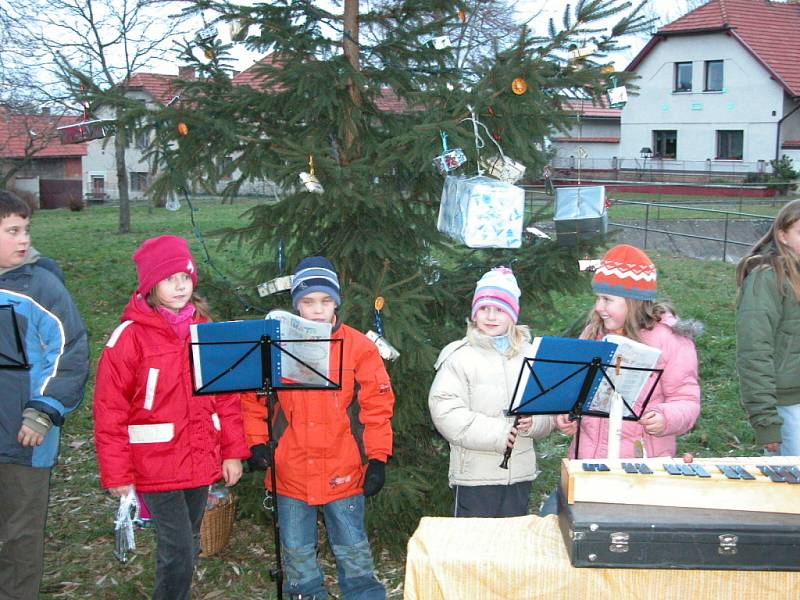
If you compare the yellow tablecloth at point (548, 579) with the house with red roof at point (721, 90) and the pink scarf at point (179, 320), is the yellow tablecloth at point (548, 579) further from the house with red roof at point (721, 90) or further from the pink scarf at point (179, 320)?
the house with red roof at point (721, 90)

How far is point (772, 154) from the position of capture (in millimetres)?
36062

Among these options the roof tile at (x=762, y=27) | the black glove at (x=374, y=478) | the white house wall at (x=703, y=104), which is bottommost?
the black glove at (x=374, y=478)

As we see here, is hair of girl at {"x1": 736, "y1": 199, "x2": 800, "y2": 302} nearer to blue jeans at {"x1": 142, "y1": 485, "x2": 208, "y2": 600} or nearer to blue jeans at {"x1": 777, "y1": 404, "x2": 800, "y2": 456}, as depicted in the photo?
blue jeans at {"x1": 777, "y1": 404, "x2": 800, "y2": 456}

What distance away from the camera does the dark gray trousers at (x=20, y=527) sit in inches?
144

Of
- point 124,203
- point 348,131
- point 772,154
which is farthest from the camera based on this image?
point 772,154

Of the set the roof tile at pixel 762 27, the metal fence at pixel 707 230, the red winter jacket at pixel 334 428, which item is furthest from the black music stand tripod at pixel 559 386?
the roof tile at pixel 762 27

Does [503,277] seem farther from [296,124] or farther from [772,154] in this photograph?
[772,154]

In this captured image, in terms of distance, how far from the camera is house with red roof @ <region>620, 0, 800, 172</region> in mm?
36188

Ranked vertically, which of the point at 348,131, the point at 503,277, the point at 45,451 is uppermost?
the point at 348,131

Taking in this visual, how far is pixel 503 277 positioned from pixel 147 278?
1.62 meters

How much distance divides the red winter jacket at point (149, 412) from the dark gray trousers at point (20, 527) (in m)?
0.40

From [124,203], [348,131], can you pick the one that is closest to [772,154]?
[124,203]

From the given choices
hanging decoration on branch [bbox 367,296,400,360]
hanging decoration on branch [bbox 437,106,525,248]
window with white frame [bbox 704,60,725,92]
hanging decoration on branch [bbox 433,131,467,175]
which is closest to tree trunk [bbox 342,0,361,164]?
hanging decoration on branch [bbox 433,131,467,175]

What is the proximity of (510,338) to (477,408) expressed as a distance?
14.3 inches
